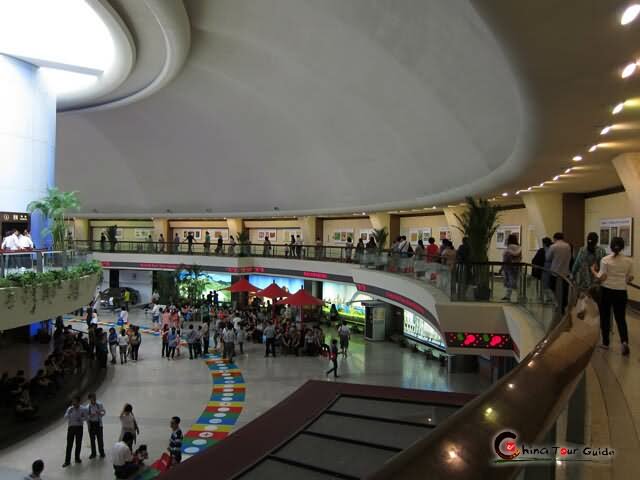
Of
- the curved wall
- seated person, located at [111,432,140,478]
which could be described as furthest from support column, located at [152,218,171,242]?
seated person, located at [111,432,140,478]

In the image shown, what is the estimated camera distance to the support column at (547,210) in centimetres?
1884

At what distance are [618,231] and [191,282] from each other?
2526cm

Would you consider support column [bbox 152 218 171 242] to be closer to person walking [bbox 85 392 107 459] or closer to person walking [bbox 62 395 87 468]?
person walking [bbox 85 392 107 459]

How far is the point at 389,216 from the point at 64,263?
2009 cm

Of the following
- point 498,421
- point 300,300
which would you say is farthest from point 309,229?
point 498,421

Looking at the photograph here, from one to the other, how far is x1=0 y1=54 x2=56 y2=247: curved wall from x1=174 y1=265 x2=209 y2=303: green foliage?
42.5 ft

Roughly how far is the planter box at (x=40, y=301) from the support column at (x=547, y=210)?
16229 millimetres

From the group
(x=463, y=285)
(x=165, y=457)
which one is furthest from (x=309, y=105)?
(x=165, y=457)

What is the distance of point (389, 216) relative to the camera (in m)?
31.1

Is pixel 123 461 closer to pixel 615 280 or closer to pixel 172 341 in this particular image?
pixel 615 280

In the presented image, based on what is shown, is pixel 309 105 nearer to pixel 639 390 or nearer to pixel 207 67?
pixel 207 67

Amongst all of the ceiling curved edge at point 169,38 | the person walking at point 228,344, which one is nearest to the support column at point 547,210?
the person walking at point 228,344

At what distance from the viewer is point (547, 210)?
19.0 meters

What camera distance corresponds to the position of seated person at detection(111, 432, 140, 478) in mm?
9609
